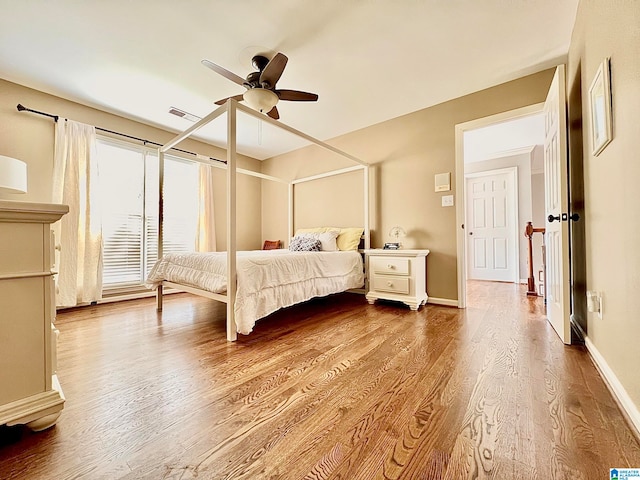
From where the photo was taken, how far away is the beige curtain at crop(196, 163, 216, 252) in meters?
4.27

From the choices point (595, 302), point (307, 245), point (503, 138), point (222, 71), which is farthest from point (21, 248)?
point (503, 138)

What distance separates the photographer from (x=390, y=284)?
10.2 ft

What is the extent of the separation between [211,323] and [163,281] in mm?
872

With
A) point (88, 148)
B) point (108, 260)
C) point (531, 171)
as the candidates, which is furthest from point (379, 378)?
point (531, 171)

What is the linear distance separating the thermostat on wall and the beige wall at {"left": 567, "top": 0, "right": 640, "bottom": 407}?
1.36 m

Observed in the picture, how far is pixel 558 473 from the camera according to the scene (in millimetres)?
823

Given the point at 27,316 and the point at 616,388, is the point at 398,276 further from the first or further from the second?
the point at 27,316

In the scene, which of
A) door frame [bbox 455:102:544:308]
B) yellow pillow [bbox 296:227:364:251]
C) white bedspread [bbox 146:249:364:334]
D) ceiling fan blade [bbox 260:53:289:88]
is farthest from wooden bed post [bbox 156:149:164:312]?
door frame [bbox 455:102:544:308]

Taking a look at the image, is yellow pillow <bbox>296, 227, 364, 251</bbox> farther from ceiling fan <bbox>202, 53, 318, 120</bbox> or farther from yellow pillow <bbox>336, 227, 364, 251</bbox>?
ceiling fan <bbox>202, 53, 318, 120</bbox>

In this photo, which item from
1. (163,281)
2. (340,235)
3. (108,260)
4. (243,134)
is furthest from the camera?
(243,134)

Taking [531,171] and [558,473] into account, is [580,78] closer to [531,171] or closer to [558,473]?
[558,473]

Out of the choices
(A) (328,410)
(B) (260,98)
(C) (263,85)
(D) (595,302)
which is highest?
(C) (263,85)

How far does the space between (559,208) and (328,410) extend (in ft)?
6.91

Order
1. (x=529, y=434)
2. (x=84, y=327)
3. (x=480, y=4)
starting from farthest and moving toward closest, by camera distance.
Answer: (x=84, y=327)
(x=480, y=4)
(x=529, y=434)
